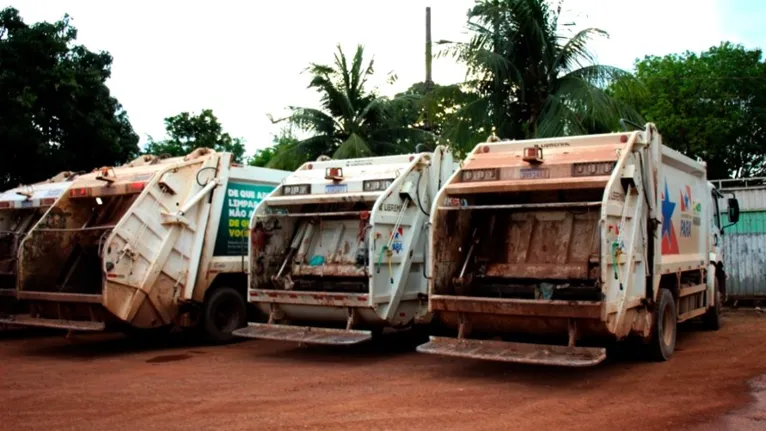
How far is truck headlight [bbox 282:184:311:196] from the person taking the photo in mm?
9836

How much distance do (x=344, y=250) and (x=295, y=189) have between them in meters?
1.05

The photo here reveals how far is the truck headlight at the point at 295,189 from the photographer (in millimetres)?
9836

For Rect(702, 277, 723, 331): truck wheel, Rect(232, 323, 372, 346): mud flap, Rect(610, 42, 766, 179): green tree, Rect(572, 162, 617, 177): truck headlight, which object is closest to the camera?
Rect(572, 162, 617, 177): truck headlight

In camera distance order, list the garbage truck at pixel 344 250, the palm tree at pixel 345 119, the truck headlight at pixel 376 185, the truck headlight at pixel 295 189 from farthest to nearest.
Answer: the palm tree at pixel 345 119 < the truck headlight at pixel 295 189 < the truck headlight at pixel 376 185 < the garbage truck at pixel 344 250

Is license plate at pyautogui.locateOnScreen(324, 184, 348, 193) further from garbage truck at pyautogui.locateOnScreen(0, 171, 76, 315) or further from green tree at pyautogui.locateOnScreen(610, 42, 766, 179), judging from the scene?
green tree at pyautogui.locateOnScreen(610, 42, 766, 179)

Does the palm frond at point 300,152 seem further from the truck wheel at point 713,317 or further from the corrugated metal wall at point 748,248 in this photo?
the truck wheel at point 713,317

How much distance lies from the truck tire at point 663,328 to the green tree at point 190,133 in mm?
24249

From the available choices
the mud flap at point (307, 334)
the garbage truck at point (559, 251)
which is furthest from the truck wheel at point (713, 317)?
the mud flap at point (307, 334)

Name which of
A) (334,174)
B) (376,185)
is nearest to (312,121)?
(334,174)

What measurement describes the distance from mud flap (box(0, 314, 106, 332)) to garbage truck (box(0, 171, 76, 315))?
3.64 feet

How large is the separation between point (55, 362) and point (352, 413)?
4.95 m

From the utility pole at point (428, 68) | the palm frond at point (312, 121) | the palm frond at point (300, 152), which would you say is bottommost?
the palm frond at point (300, 152)

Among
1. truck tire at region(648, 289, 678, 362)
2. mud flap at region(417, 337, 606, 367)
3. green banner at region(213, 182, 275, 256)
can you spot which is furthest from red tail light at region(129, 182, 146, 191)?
truck tire at region(648, 289, 678, 362)

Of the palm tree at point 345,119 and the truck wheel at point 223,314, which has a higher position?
the palm tree at point 345,119
